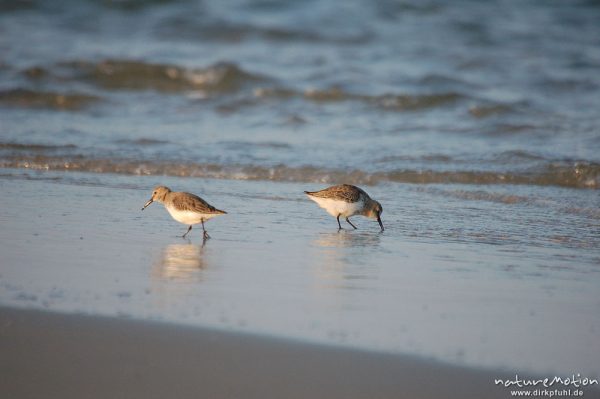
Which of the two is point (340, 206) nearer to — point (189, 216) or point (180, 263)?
point (189, 216)

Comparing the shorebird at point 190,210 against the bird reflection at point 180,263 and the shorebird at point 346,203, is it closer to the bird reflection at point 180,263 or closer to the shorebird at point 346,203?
the bird reflection at point 180,263

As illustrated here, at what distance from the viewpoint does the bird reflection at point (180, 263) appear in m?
5.84

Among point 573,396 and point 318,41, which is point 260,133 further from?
point 573,396

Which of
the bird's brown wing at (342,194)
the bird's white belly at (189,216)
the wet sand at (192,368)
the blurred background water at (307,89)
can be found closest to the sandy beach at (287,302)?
the wet sand at (192,368)

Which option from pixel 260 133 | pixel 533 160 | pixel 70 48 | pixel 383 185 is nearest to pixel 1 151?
pixel 260 133

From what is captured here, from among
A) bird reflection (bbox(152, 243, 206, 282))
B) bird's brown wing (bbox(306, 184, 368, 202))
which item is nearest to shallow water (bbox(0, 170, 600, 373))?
bird reflection (bbox(152, 243, 206, 282))

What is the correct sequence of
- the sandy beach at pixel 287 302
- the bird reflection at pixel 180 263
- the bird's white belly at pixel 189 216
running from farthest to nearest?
the bird's white belly at pixel 189 216 < the bird reflection at pixel 180 263 < the sandy beach at pixel 287 302

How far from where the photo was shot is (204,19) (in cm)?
1969

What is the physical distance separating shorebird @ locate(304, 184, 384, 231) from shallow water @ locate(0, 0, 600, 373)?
0.19 metres

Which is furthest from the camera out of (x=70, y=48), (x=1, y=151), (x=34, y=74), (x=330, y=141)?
(x=70, y=48)

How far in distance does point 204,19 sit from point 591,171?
11.3 meters

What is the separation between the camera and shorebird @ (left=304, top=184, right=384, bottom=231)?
8.16m

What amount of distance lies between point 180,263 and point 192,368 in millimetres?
2003

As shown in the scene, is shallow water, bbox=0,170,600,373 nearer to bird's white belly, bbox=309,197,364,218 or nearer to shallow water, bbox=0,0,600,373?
shallow water, bbox=0,0,600,373
